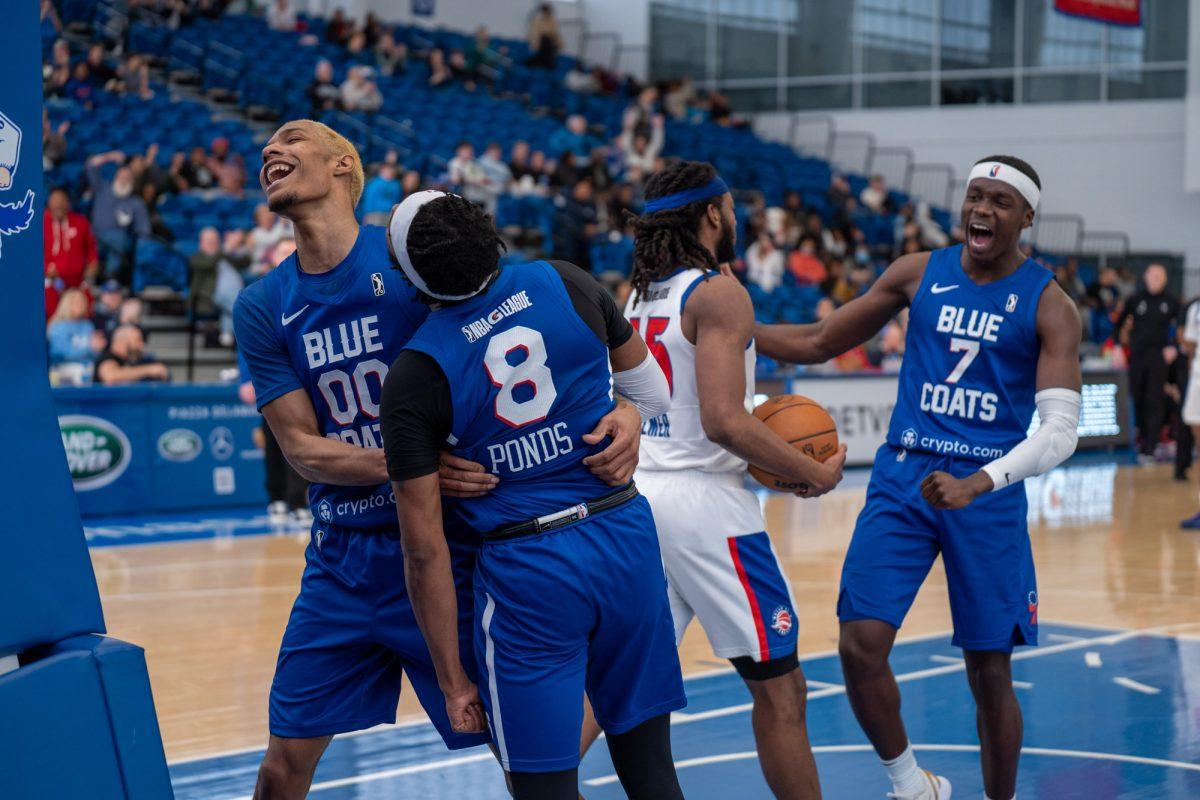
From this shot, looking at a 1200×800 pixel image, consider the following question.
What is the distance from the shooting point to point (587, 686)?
3.38 m

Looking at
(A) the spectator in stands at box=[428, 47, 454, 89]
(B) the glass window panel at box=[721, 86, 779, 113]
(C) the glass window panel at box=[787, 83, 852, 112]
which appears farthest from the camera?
(B) the glass window panel at box=[721, 86, 779, 113]

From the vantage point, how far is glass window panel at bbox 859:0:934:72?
2825cm

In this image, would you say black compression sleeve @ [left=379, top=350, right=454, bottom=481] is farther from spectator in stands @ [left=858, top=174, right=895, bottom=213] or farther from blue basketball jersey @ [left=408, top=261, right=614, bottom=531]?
spectator in stands @ [left=858, top=174, right=895, bottom=213]

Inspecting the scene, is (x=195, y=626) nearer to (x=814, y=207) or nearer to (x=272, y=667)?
(x=272, y=667)

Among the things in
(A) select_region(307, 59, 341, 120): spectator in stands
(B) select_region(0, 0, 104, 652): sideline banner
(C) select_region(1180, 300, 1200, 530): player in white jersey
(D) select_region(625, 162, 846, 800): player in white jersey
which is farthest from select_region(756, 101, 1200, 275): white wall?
(B) select_region(0, 0, 104, 652): sideline banner

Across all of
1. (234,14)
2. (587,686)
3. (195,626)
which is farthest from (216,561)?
(234,14)

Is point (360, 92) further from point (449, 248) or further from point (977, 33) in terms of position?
point (449, 248)

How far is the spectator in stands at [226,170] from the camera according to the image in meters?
16.8

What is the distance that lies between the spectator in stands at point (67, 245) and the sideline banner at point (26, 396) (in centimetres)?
1157

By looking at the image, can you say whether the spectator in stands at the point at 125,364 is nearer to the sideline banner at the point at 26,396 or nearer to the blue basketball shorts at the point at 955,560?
the blue basketball shorts at the point at 955,560

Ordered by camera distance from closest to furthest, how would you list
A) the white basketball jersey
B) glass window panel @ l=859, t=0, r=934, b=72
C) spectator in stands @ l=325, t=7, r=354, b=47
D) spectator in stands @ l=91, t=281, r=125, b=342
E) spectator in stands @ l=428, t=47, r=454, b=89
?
the white basketball jersey, spectator in stands @ l=91, t=281, r=125, b=342, spectator in stands @ l=325, t=7, r=354, b=47, spectator in stands @ l=428, t=47, r=454, b=89, glass window panel @ l=859, t=0, r=934, b=72

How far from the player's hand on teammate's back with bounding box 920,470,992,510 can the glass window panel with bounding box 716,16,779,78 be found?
26.4m

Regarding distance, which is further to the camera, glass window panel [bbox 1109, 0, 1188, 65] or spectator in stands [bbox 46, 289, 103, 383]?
glass window panel [bbox 1109, 0, 1188, 65]

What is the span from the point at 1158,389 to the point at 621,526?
584 inches
